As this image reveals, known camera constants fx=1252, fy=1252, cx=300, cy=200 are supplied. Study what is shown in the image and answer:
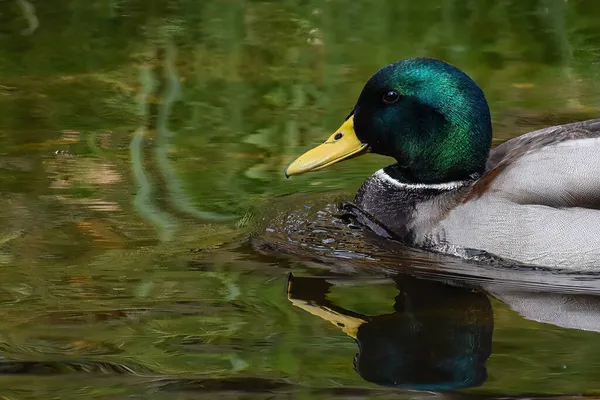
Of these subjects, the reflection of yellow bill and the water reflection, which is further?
the reflection of yellow bill

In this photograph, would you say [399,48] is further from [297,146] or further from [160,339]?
[160,339]

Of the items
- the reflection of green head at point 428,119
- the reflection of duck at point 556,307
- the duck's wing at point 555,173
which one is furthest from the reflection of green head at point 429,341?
the reflection of green head at point 428,119

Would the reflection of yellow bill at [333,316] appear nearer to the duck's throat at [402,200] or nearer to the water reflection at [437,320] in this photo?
the water reflection at [437,320]

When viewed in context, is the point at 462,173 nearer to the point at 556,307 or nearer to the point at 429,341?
the point at 556,307

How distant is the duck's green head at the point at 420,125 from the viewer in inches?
250

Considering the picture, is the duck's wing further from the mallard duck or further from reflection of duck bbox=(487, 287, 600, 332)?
reflection of duck bbox=(487, 287, 600, 332)

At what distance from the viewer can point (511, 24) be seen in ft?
36.4

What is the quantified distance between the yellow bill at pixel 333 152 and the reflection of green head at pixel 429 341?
3.96ft

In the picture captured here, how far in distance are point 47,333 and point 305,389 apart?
1159mm

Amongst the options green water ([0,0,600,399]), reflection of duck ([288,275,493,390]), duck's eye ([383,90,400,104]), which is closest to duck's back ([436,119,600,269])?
green water ([0,0,600,399])

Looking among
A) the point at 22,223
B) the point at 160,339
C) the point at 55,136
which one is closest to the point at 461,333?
the point at 160,339

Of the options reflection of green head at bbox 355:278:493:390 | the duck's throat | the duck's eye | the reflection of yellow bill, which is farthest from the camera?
the duck's eye

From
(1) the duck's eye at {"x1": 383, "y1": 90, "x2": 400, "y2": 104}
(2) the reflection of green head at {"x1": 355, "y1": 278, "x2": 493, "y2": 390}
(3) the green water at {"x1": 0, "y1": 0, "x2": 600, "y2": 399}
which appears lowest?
(3) the green water at {"x1": 0, "y1": 0, "x2": 600, "y2": 399}

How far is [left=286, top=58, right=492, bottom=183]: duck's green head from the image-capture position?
6355mm
